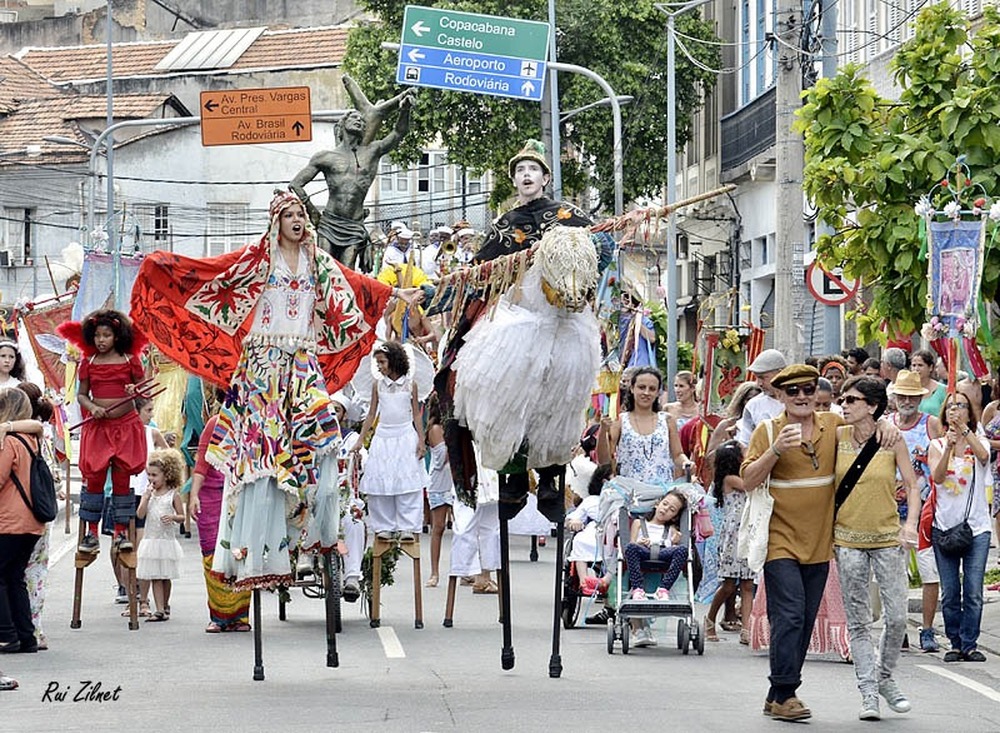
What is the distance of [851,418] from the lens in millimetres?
10547

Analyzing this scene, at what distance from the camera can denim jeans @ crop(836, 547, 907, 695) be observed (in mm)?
10445

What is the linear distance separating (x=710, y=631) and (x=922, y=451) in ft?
6.17

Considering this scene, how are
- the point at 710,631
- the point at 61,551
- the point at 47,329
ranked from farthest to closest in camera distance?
1. the point at 47,329
2. the point at 61,551
3. the point at 710,631

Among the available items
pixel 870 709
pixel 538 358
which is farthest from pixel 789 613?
pixel 538 358

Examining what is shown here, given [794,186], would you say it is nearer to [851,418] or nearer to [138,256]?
[138,256]

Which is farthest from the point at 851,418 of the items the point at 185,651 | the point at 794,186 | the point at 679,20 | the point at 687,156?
the point at 687,156

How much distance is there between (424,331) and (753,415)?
9.02 feet

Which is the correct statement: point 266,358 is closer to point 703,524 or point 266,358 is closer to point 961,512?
point 703,524

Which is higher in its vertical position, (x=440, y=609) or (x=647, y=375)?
(x=647, y=375)

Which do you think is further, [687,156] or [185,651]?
[687,156]

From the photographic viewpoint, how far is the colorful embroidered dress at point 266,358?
11.3m

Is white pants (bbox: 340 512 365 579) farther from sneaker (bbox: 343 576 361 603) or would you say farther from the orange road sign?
the orange road sign

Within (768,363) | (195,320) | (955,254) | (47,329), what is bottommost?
(768,363)

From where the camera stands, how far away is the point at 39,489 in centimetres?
1224
